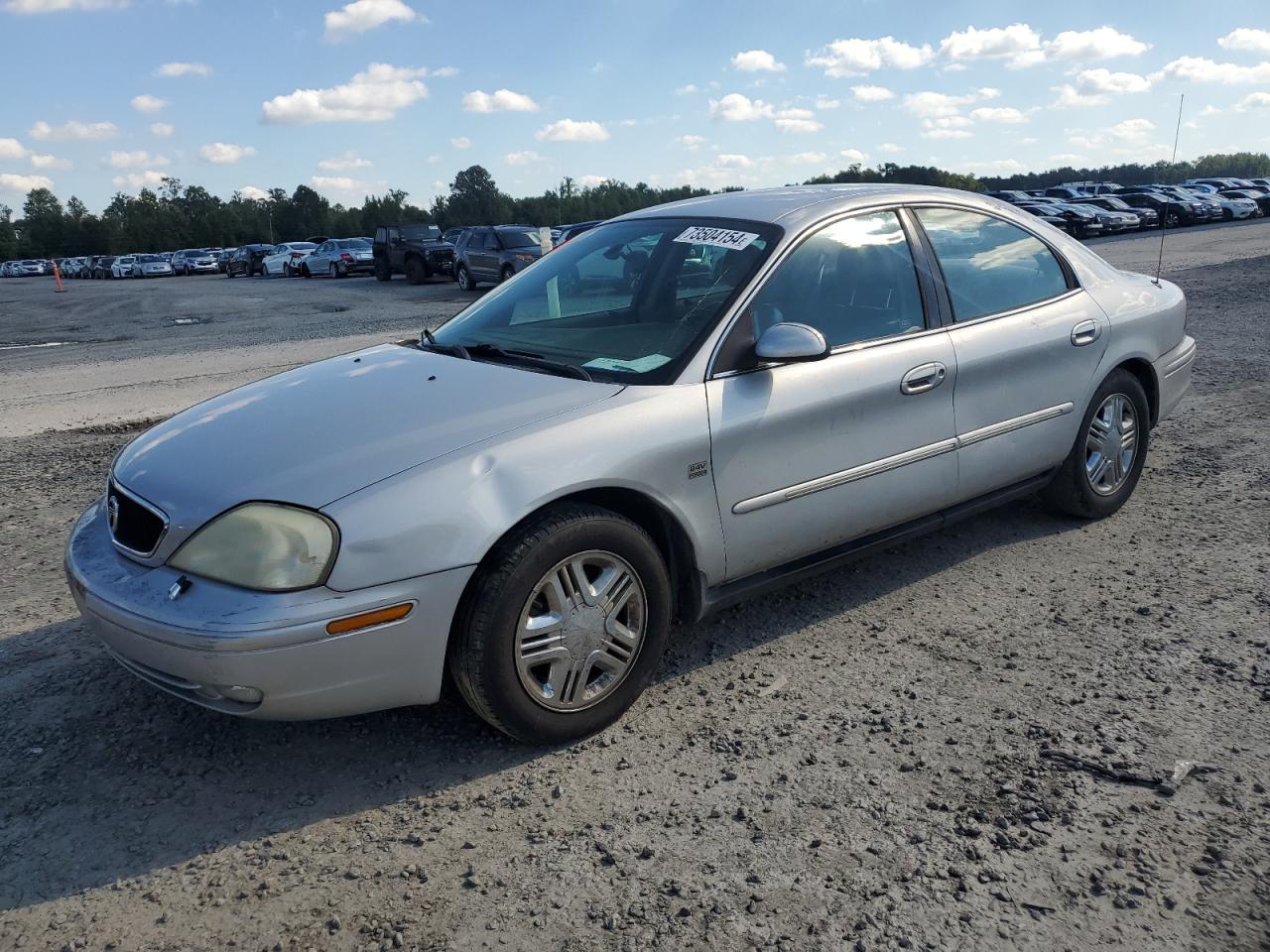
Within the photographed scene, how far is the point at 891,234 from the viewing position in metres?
4.01

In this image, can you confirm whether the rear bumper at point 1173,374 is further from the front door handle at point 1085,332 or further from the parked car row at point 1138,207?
the parked car row at point 1138,207

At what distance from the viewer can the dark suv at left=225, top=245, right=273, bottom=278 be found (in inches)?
1768

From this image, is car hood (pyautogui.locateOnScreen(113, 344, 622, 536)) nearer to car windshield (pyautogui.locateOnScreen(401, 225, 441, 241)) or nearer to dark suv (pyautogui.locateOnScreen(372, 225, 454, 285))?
dark suv (pyautogui.locateOnScreen(372, 225, 454, 285))

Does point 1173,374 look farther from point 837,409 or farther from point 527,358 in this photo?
point 527,358

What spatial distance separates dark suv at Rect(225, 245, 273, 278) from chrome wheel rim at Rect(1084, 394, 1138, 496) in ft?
141

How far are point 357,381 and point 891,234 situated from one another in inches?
84.9

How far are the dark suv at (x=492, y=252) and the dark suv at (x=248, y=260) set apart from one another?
71.7 feet

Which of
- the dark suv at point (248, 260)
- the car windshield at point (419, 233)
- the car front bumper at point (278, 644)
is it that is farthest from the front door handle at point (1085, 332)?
the dark suv at point (248, 260)

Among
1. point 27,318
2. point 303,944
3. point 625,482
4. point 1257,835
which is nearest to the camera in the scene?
point 303,944

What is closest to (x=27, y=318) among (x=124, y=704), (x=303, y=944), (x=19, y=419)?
(x=19, y=419)

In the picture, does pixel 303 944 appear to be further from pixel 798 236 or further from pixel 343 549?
pixel 798 236

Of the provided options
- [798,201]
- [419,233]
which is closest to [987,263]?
[798,201]

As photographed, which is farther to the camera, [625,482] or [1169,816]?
[625,482]

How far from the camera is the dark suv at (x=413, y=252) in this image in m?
28.2
